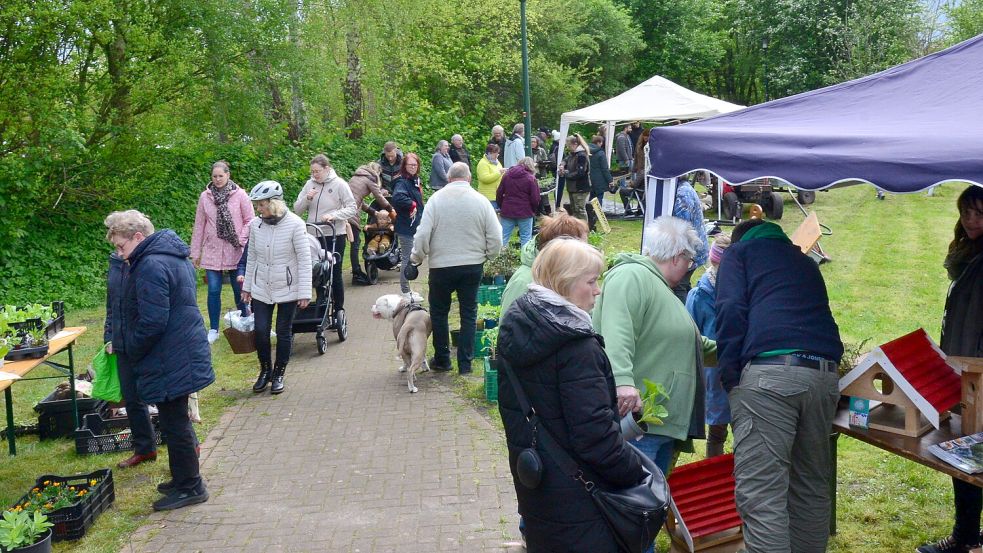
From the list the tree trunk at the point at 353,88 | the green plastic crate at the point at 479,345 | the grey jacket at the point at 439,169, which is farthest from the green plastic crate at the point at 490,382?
the tree trunk at the point at 353,88

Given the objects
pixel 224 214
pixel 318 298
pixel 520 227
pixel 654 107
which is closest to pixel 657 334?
pixel 318 298

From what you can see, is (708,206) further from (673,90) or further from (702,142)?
(702,142)

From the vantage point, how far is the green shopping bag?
6.30 meters

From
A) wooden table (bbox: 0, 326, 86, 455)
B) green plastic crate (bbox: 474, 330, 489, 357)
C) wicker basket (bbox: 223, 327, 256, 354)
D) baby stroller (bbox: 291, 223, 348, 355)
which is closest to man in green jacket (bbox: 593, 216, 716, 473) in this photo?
wooden table (bbox: 0, 326, 86, 455)

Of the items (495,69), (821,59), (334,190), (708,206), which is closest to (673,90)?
(708,206)

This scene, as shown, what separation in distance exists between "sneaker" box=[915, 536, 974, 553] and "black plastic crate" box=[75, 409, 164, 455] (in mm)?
5328

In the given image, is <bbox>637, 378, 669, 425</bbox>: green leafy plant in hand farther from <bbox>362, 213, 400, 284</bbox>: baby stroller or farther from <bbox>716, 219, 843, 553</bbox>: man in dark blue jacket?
<bbox>362, 213, 400, 284</bbox>: baby stroller

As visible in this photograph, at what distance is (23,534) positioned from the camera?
4738 mm

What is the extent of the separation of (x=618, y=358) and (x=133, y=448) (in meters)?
4.45

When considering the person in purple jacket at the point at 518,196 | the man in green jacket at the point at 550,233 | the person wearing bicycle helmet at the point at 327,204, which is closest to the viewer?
the man in green jacket at the point at 550,233

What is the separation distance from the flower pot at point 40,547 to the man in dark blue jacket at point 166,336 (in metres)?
1.09

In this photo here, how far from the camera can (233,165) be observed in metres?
16.0

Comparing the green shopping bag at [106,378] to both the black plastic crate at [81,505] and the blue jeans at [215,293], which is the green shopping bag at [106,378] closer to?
the black plastic crate at [81,505]

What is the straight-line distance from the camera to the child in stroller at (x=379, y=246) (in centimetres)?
1301
